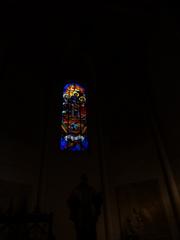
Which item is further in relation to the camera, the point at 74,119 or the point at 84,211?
the point at 74,119

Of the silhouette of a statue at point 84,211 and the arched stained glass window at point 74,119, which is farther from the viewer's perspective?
the arched stained glass window at point 74,119

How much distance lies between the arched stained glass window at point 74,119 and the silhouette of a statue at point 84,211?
11.6 ft

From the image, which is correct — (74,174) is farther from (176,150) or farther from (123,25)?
(123,25)

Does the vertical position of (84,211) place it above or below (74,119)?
below

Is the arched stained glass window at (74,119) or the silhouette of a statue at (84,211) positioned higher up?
the arched stained glass window at (74,119)

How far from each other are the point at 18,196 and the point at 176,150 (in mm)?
4745

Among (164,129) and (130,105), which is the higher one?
(130,105)

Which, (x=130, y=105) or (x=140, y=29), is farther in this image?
(x=140, y=29)

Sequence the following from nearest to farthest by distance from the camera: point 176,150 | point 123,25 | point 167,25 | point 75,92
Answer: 1. point 176,150
2. point 167,25
3. point 75,92
4. point 123,25

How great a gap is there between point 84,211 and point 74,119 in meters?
5.17

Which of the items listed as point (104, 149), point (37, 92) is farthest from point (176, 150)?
point (37, 92)

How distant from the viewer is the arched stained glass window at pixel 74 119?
864 cm

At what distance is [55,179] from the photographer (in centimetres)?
750

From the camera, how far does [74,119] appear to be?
9.46 m
